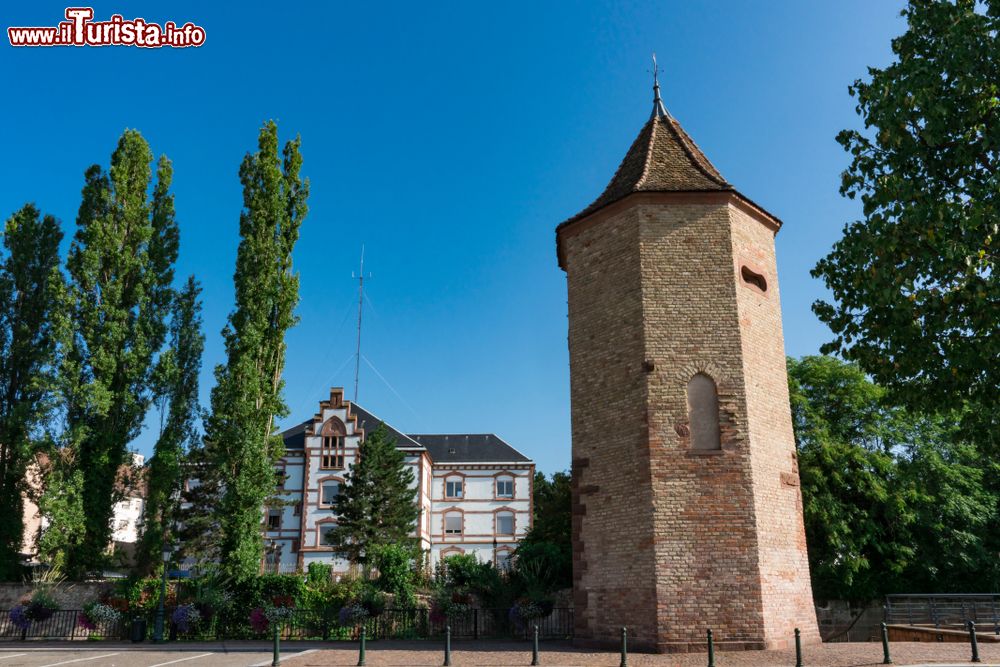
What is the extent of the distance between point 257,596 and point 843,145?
2041cm

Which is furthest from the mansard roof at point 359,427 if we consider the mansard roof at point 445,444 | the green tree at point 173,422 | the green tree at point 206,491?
the green tree at point 173,422

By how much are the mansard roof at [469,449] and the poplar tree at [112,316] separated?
32631 millimetres

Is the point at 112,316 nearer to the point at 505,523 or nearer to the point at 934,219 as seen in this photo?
the point at 934,219

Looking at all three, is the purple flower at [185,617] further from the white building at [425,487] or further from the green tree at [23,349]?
the white building at [425,487]

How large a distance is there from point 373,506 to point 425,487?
37.8 ft

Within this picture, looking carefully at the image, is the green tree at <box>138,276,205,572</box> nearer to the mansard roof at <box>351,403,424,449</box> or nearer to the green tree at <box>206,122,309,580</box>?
the green tree at <box>206,122,309,580</box>

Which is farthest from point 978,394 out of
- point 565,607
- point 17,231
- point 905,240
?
point 17,231

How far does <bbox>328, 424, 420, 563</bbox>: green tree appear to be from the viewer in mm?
41688

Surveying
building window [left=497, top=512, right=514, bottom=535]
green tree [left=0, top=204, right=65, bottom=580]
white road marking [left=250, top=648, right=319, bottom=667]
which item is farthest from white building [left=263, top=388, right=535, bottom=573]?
white road marking [left=250, top=648, right=319, bottom=667]

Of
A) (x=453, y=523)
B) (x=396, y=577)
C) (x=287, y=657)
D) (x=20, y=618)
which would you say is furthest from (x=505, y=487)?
(x=287, y=657)

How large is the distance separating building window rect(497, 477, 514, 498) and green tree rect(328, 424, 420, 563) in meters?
12.7

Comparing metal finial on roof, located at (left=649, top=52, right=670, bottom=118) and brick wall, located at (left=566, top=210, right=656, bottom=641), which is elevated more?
metal finial on roof, located at (left=649, top=52, right=670, bottom=118)

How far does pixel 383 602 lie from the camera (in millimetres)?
21469

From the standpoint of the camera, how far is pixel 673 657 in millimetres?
13875
